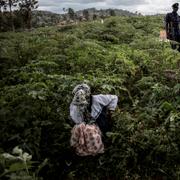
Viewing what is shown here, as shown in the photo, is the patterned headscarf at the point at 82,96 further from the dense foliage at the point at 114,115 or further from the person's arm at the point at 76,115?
the dense foliage at the point at 114,115

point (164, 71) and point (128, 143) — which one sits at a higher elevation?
point (164, 71)

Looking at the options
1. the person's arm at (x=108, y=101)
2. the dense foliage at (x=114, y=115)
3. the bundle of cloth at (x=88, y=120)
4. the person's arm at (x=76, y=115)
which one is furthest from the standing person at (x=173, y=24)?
the person's arm at (x=76, y=115)

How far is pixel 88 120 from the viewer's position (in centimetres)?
748

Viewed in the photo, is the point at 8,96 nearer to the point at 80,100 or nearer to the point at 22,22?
the point at 80,100

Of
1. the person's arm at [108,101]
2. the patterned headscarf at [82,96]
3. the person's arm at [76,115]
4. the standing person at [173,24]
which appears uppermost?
the standing person at [173,24]

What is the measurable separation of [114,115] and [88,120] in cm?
108

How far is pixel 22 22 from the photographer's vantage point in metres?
41.1

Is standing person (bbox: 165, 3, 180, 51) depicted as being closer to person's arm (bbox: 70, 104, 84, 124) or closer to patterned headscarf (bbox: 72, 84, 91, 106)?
patterned headscarf (bbox: 72, 84, 91, 106)

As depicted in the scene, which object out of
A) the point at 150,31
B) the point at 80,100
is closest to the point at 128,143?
the point at 80,100

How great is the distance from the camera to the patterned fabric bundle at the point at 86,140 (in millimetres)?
7125

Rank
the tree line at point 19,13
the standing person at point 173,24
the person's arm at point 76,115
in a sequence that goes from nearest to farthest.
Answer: the person's arm at point 76,115
the standing person at point 173,24
the tree line at point 19,13

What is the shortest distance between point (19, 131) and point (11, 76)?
11.8 feet

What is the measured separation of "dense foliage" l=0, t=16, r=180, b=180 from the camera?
7.13 m

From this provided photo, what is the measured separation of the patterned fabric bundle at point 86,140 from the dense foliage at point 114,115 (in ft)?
0.94
